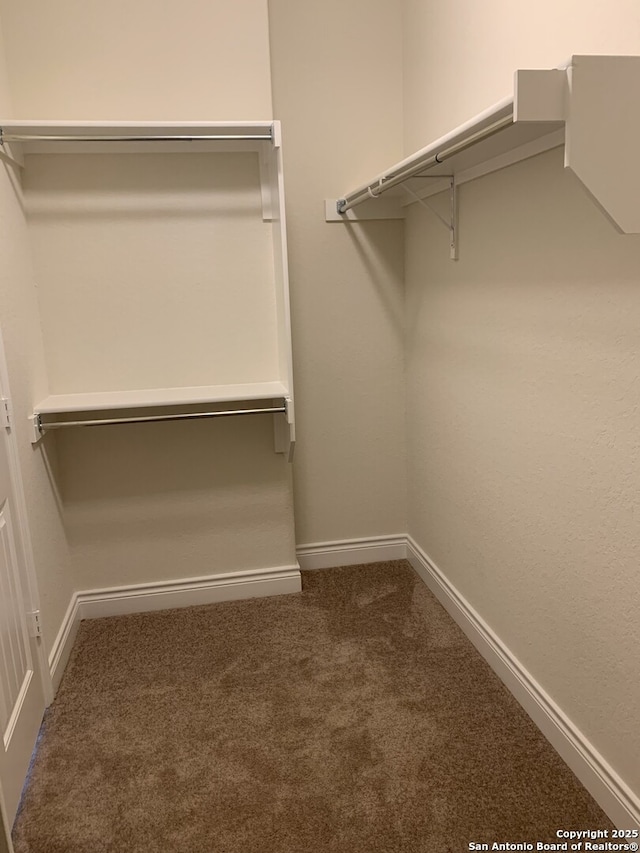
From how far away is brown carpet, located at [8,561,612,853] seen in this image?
1.63m

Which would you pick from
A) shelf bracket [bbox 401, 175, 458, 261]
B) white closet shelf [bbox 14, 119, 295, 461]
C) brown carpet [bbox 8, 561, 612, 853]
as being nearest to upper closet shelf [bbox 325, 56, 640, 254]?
shelf bracket [bbox 401, 175, 458, 261]

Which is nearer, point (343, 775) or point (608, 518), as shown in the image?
point (608, 518)

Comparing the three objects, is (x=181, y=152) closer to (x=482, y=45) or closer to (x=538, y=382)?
(x=482, y=45)

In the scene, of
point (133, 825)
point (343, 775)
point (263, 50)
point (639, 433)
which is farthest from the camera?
point (263, 50)

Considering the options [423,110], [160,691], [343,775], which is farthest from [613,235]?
[160,691]

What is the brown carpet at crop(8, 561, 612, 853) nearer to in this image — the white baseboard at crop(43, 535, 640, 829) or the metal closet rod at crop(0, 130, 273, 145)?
the white baseboard at crop(43, 535, 640, 829)

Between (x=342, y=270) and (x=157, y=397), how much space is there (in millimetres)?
984

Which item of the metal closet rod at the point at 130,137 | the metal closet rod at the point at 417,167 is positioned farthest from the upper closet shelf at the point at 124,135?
the metal closet rod at the point at 417,167

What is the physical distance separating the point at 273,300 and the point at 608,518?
5.20ft

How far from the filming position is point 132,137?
2.24m

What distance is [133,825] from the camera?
1.67 m

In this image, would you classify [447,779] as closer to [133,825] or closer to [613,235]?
[133,825]

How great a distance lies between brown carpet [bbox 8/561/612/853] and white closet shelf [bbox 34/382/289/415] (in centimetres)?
91

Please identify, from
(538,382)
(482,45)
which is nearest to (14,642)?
(538,382)
